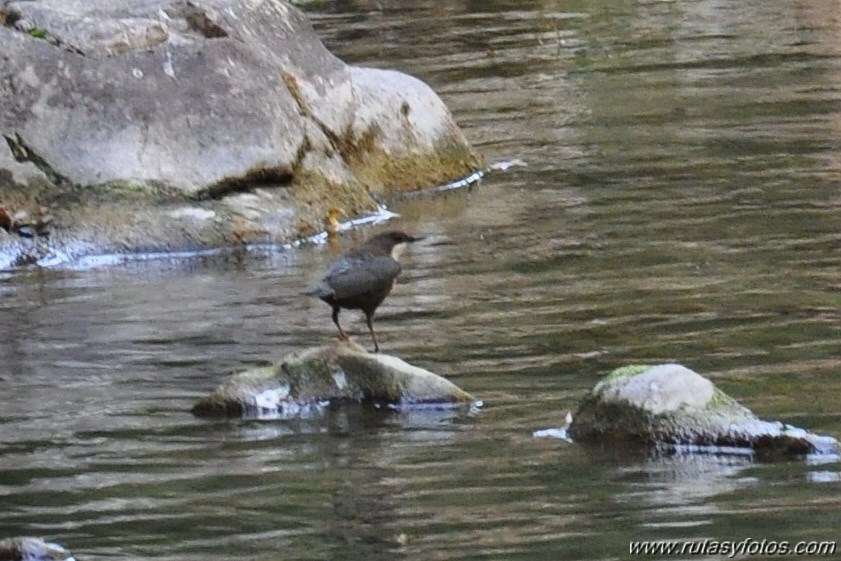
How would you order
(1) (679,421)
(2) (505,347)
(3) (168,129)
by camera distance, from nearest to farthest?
1. (1) (679,421)
2. (2) (505,347)
3. (3) (168,129)

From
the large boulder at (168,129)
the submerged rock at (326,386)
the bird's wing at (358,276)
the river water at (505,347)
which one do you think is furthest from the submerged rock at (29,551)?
the large boulder at (168,129)

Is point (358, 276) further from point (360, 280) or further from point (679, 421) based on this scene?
point (679, 421)

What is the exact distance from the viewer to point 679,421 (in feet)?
24.1

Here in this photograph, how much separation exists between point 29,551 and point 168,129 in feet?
22.0

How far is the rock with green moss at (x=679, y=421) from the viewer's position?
282 inches

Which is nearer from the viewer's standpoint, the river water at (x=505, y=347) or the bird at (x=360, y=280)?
the river water at (x=505, y=347)

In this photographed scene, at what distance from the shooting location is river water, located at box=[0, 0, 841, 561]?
6.55m

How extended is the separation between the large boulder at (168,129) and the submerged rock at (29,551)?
614cm

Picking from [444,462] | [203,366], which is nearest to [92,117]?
[203,366]

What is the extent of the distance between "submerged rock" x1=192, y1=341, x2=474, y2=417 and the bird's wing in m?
0.39

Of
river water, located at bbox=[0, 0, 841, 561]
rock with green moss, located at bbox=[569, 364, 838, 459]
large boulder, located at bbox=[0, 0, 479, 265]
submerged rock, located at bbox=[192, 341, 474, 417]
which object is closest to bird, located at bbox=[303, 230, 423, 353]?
submerged rock, located at bbox=[192, 341, 474, 417]

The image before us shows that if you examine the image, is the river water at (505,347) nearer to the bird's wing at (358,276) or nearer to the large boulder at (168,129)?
the large boulder at (168,129)

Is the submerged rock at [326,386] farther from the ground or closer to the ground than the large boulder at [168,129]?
closer to the ground

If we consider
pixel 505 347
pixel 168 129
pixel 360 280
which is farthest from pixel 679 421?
pixel 168 129
